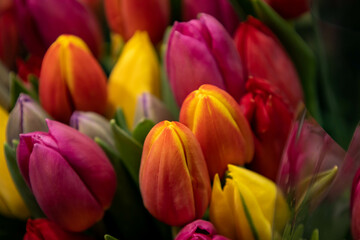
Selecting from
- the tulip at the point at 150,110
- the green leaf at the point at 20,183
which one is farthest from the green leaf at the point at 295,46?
the green leaf at the point at 20,183

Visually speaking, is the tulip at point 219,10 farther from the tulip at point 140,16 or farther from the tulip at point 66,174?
the tulip at point 66,174

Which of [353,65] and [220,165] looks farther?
[353,65]

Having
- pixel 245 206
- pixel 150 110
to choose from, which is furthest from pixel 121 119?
pixel 245 206

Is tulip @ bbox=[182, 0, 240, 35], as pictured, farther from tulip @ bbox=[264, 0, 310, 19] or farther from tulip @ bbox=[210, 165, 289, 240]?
tulip @ bbox=[210, 165, 289, 240]

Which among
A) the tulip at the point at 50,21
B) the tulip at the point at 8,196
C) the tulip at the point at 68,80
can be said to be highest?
the tulip at the point at 50,21

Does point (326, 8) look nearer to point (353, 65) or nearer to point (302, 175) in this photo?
point (353, 65)

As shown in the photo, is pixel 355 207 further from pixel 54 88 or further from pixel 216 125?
pixel 54 88

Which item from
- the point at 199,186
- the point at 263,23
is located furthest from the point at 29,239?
the point at 263,23
